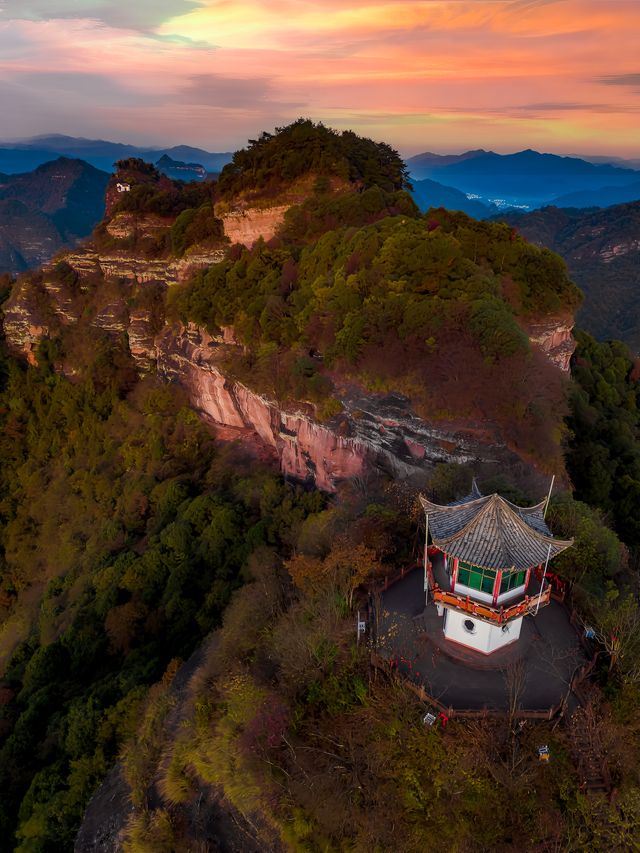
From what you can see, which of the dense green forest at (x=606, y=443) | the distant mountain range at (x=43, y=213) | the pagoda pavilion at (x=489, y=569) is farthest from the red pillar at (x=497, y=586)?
the distant mountain range at (x=43, y=213)

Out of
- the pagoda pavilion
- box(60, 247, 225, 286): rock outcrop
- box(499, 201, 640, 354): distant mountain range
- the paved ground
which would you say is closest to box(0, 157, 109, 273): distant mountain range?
box(60, 247, 225, 286): rock outcrop

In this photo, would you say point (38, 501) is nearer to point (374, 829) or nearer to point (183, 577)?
point (183, 577)

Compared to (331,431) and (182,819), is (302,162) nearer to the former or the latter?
(331,431)

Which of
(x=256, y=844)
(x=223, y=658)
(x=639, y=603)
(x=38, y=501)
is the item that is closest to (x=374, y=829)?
(x=256, y=844)

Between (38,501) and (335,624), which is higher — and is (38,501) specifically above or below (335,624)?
below

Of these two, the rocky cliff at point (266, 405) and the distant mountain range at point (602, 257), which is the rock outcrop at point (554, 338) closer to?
the rocky cliff at point (266, 405)
